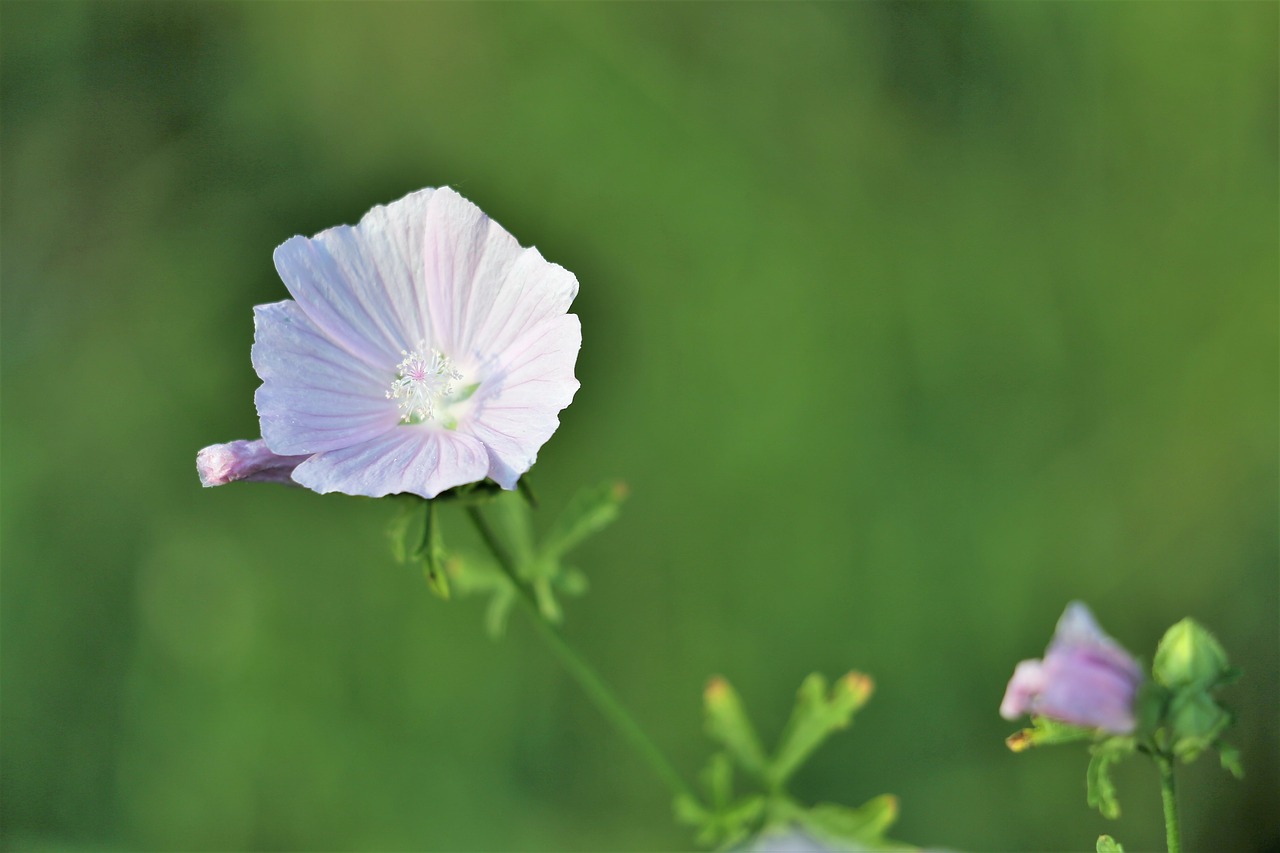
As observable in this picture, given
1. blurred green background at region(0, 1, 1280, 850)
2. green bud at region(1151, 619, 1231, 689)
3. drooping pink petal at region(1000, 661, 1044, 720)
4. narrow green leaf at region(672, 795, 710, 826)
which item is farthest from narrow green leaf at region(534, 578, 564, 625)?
blurred green background at region(0, 1, 1280, 850)

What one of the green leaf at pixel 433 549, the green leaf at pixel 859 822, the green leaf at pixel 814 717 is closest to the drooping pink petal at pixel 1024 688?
the green leaf at pixel 859 822

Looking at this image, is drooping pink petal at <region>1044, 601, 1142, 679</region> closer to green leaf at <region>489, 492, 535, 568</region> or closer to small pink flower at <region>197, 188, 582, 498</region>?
small pink flower at <region>197, 188, 582, 498</region>

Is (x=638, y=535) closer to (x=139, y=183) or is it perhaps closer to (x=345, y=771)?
(x=345, y=771)

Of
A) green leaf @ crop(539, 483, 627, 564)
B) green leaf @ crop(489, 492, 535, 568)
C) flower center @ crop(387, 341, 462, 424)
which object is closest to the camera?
flower center @ crop(387, 341, 462, 424)

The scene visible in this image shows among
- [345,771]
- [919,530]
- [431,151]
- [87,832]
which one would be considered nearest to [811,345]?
[919,530]

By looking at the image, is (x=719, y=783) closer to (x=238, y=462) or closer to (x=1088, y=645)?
(x=1088, y=645)
